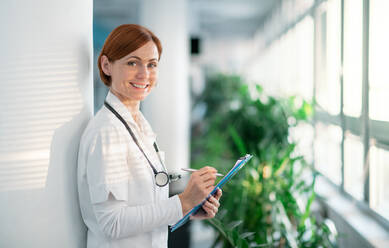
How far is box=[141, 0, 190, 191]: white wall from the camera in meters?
3.73

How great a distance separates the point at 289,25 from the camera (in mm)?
4641

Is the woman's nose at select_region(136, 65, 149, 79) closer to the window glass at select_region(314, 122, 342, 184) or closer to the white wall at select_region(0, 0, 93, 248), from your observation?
the white wall at select_region(0, 0, 93, 248)

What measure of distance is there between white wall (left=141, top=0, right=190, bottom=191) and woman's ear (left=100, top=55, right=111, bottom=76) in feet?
8.42

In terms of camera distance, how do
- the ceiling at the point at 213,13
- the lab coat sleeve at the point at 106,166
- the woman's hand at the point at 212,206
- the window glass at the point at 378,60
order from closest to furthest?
the lab coat sleeve at the point at 106,166
the woman's hand at the point at 212,206
the window glass at the point at 378,60
the ceiling at the point at 213,13

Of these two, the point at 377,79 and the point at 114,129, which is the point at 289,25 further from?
the point at 114,129

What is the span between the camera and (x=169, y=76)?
382 centimetres

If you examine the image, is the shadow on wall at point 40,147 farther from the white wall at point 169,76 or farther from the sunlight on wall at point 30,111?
the white wall at point 169,76

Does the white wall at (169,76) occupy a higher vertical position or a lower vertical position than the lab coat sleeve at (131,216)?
higher

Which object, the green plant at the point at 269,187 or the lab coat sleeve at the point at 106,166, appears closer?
the lab coat sleeve at the point at 106,166

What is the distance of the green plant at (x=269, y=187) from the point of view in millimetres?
1934

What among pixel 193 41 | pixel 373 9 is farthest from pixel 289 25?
pixel 373 9

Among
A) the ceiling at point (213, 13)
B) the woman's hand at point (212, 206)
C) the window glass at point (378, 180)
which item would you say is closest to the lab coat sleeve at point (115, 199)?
the woman's hand at point (212, 206)

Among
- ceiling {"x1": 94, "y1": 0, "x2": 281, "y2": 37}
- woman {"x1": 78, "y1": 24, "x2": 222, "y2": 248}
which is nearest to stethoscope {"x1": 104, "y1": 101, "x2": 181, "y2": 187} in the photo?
woman {"x1": 78, "y1": 24, "x2": 222, "y2": 248}

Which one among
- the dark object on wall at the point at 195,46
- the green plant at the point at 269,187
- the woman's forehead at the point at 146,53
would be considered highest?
the dark object on wall at the point at 195,46
